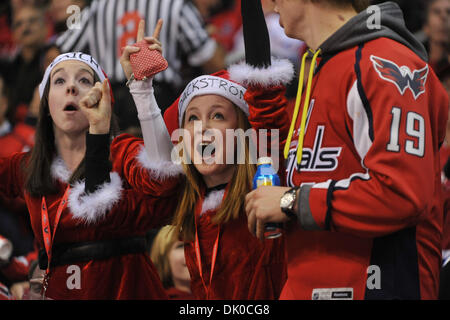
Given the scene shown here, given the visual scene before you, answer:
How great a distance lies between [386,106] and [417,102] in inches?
3.7

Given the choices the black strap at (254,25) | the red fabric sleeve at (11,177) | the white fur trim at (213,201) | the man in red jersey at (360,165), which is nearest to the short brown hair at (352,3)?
the man in red jersey at (360,165)

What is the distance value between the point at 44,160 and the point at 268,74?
1.05 meters

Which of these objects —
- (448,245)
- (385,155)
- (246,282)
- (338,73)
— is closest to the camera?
(385,155)

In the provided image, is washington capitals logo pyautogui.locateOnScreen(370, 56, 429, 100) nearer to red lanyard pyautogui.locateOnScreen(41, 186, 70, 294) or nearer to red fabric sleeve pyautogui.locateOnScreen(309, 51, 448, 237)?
red fabric sleeve pyautogui.locateOnScreen(309, 51, 448, 237)

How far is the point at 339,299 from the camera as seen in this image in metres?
1.80

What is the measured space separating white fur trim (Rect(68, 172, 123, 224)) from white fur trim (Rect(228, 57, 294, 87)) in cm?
65

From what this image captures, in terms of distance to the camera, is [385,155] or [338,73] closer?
[385,155]

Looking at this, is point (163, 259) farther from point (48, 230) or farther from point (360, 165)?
point (360, 165)

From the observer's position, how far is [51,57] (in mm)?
3807

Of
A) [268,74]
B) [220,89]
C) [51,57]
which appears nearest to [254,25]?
[268,74]
